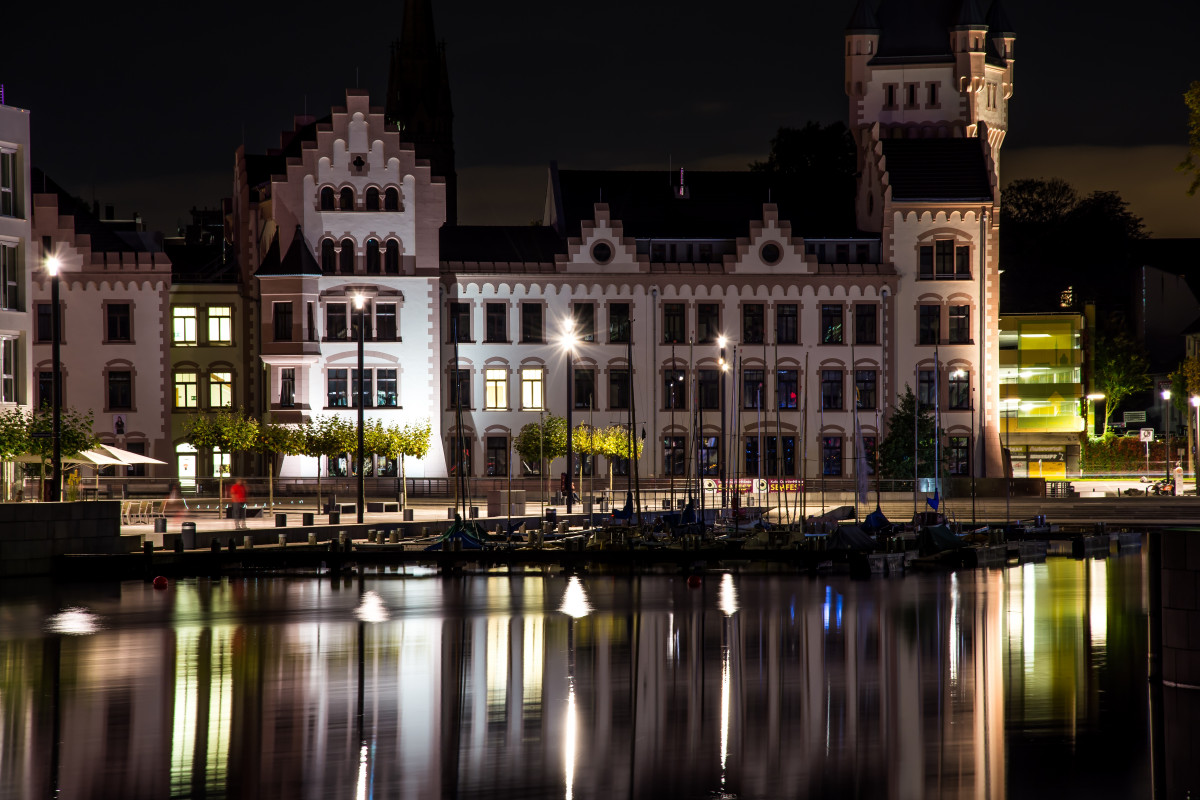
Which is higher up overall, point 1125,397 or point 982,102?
point 982,102

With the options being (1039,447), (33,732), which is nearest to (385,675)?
(33,732)

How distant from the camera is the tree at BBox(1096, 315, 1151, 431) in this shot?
121125 mm

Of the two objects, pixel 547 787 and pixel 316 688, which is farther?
pixel 316 688

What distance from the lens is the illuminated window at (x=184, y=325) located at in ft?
293

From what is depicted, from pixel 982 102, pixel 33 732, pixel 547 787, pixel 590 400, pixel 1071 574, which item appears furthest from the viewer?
pixel 982 102

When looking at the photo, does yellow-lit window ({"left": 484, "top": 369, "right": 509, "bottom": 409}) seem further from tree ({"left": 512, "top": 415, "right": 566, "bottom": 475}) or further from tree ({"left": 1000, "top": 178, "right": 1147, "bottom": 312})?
tree ({"left": 1000, "top": 178, "right": 1147, "bottom": 312})

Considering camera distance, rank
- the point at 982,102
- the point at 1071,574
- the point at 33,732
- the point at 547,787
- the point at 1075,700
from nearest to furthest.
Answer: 1. the point at 547,787
2. the point at 33,732
3. the point at 1075,700
4. the point at 1071,574
5. the point at 982,102

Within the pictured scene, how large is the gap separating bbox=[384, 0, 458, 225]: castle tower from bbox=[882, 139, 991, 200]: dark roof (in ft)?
259

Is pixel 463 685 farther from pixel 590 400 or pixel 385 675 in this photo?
pixel 590 400

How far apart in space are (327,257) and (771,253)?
23987 millimetres

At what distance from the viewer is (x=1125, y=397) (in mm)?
130750

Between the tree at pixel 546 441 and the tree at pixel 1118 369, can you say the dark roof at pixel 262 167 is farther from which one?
the tree at pixel 1118 369

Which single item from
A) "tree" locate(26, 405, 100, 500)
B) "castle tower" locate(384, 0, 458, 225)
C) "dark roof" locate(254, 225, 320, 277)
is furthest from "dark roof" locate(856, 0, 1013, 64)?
"castle tower" locate(384, 0, 458, 225)

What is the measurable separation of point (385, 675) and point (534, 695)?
319cm
